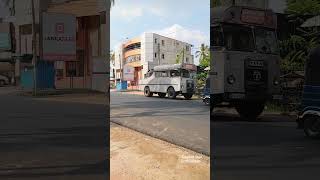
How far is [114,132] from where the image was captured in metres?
2.69

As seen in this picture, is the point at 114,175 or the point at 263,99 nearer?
the point at 263,99

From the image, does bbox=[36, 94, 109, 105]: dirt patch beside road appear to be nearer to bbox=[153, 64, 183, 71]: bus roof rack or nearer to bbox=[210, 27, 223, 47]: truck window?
bbox=[153, 64, 183, 71]: bus roof rack

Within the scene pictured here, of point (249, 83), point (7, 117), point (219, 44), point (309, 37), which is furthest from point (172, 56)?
point (7, 117)

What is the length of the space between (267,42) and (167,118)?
80 centimetres

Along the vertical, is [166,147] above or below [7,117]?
below

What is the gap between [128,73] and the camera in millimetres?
2730

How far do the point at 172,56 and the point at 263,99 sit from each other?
0.62m

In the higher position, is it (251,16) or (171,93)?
(251,16)

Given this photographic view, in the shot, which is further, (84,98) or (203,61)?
(84,98)

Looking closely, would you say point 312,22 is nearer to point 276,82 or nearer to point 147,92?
point 276,82

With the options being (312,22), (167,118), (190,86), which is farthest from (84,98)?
(312,22)

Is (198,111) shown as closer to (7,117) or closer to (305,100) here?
(305,100)

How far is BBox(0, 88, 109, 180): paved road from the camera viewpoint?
8.41 feet

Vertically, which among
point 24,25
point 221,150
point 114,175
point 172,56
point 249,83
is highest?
point 24,25
